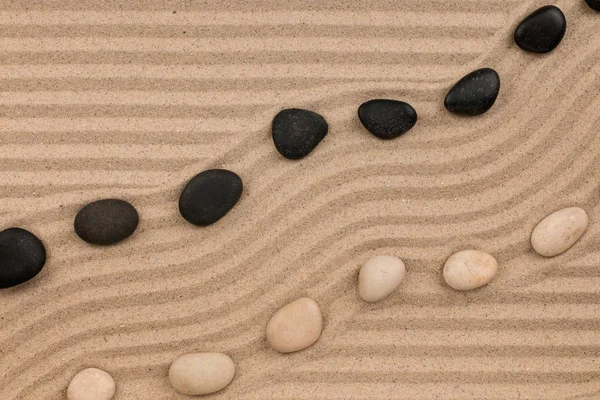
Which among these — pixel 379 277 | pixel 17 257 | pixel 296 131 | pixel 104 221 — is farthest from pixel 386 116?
pixel 17 257

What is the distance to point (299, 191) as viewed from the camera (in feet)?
3.65

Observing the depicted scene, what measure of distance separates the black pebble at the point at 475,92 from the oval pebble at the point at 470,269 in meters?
0.23

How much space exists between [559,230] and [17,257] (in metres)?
0.85

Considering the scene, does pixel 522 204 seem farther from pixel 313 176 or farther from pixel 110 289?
pixel 110 289

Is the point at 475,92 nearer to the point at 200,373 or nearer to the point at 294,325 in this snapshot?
the point at 294,325

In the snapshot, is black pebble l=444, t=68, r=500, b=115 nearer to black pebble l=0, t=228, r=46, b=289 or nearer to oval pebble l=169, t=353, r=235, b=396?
oval pebble l=169, t=353, r=235, b=396

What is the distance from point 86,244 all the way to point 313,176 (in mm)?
382

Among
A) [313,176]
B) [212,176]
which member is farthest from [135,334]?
[313,176]

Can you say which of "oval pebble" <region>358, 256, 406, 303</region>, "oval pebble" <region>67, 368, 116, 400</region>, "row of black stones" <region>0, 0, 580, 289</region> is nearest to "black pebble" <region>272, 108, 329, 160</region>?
"row of black stones" <region>0, 0, 580, 289</region>

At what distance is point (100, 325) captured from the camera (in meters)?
1.10

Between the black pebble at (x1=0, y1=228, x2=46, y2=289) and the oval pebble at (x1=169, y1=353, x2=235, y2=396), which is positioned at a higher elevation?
the black pebble at (x1=0, y1=228, x2=46, y2=289)

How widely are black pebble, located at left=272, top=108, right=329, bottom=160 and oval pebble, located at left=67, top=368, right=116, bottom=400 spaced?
46cm

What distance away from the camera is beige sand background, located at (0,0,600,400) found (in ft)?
3.60

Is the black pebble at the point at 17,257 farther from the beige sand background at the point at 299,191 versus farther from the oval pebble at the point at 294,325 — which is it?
the oval pebble at the point at 294,325
